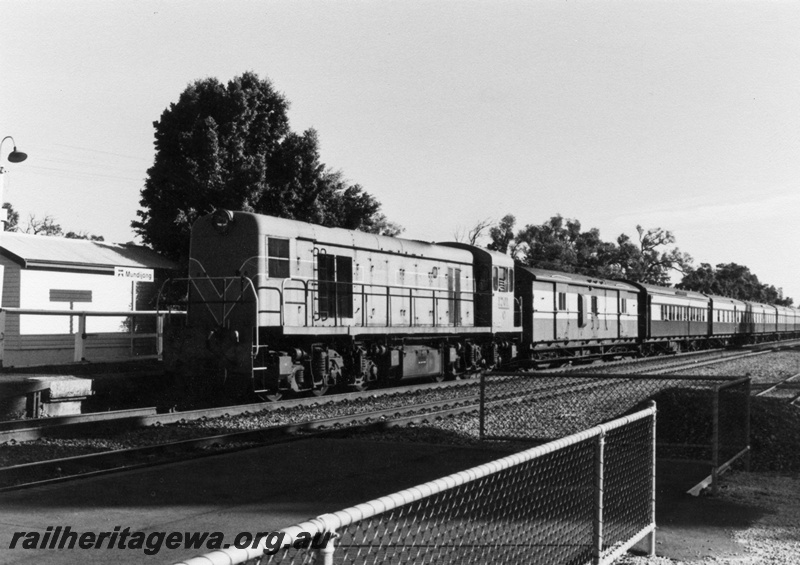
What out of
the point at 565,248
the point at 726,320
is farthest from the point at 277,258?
the point at 565,248

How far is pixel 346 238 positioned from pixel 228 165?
53.9ft

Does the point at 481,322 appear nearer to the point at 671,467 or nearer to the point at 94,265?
the point at 94,265

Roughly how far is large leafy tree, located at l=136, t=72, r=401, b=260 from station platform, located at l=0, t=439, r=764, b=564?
76.7ft

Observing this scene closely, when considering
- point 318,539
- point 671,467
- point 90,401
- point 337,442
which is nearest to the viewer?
point 318,539

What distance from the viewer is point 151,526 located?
5750mm

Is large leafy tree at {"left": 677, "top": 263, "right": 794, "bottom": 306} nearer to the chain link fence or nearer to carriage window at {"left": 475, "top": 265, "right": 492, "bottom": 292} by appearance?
carriage window at {"left": 475, "top": 265, "right": 492, "bottom": 292}

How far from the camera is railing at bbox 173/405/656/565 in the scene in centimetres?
348

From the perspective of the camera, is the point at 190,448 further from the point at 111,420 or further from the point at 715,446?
the point at 715,446

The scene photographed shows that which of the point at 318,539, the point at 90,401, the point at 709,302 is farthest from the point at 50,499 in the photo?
the point at 709,302

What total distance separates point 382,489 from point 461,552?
2.49 meters

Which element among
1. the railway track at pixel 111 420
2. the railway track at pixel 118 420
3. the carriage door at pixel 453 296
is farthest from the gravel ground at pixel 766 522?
the carriage door at pixel 453 296

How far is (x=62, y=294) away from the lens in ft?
72.1

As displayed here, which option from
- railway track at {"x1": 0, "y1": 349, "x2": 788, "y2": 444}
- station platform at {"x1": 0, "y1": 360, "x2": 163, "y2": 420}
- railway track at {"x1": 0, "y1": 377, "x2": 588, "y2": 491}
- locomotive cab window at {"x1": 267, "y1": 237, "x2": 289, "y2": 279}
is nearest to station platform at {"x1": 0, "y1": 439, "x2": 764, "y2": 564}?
railway track at {"x1": 0, "y1": 377, "x2": 588, "y2": 491}

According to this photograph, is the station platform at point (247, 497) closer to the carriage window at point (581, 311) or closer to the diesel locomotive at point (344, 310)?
the diesel locomotive at point (344, 310)
